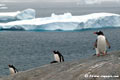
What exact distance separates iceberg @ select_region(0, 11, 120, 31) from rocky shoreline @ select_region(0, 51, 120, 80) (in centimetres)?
3906

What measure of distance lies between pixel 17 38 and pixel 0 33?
7.44 metres

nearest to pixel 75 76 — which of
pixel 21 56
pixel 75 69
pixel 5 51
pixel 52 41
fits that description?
pixel 75 69

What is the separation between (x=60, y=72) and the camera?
31.4 feet

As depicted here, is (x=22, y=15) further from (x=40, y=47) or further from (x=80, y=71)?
(x=80, y=71)

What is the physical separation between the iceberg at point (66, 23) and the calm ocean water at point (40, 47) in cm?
124

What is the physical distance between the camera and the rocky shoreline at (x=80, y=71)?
8.22 m

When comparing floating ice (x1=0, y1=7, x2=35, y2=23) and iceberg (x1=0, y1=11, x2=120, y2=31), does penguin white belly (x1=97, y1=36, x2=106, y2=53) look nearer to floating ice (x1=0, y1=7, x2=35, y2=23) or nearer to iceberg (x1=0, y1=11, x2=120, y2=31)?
iceberg (x1=0, y1=11, x2=120, y2=31)

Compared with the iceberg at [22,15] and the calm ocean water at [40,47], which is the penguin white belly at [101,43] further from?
the iceberg at [22,15]

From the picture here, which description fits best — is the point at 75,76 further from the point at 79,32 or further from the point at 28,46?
the point at 79,32

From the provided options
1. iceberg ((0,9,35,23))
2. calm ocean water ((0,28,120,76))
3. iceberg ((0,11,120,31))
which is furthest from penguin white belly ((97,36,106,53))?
iceberg ((0,9,35,23))

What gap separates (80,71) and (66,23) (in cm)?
4158

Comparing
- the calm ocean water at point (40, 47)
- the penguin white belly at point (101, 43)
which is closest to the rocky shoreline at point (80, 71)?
the penguin white belly at point (101, 43)

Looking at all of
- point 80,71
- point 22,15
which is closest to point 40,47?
point 22,15

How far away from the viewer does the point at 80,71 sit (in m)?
8.93
